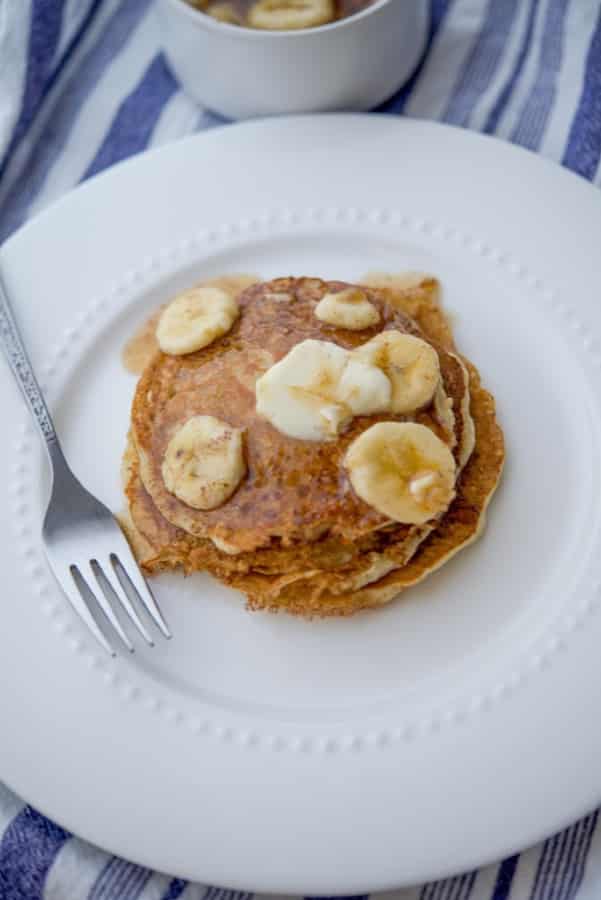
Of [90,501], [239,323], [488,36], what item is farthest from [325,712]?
[488,36]

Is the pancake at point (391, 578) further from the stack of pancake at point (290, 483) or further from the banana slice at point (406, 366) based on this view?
the banana slice at point (406, 366)

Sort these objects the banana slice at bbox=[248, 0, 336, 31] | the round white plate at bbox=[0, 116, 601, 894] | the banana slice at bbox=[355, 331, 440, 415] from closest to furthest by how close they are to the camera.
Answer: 1. the round white plate at bbox=[0, 116, 601, 894]
2. the banana slice at bbox=[355, 331, 440, 415]
3. the banana slice at bbox=[248, 0, 336, 31]

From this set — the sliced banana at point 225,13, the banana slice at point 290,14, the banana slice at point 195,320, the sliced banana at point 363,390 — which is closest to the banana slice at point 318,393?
the sliced banana at point 363,390

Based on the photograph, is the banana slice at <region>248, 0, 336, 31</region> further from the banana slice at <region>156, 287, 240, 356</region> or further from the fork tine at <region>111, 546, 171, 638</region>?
the fork tine at <region>111, 546, 171, 638</region>

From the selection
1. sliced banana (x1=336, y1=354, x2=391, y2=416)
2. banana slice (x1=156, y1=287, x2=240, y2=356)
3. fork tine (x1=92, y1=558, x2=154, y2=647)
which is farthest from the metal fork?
sliced banana (x1=336, y1=354, x2=391, y2=416)

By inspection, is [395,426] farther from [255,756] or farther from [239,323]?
[255,756]
